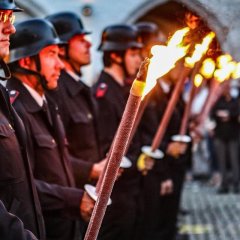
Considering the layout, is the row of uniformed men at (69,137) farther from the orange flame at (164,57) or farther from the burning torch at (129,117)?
the orange flame at (164,57)

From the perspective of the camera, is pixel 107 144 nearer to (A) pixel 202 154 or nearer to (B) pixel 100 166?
(B) pixel 100 166

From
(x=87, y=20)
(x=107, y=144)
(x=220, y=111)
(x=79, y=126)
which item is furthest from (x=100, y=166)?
(x=87, y=20)

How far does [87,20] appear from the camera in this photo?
61.2ft

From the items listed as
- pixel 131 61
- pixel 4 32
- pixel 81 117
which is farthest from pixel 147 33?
pixel 4 32

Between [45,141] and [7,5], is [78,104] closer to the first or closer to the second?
[45,141]

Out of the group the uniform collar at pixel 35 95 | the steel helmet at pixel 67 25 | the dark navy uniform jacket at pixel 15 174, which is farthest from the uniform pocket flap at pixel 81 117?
the dark navy uniform jacket at pixel 15 174

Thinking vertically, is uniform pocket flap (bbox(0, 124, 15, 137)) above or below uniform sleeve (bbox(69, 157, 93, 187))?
above

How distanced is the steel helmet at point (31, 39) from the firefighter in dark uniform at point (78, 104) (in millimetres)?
713

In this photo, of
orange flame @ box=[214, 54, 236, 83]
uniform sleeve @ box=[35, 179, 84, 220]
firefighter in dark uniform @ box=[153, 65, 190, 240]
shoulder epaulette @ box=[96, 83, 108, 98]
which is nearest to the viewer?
orange flame @ box=[214, 54, 236, 83]

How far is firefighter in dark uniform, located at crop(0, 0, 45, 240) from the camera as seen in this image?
3311 mm

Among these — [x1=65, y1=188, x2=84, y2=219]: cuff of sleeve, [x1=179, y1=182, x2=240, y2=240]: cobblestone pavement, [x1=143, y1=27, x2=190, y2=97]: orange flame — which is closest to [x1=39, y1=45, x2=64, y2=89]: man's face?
[x1=65, y1=188, x2=84, y2=219]: cuff of sleeve

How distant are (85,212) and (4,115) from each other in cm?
84

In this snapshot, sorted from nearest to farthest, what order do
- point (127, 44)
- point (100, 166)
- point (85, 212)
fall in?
point (85, 212), point (100, 166), point (127, 44)

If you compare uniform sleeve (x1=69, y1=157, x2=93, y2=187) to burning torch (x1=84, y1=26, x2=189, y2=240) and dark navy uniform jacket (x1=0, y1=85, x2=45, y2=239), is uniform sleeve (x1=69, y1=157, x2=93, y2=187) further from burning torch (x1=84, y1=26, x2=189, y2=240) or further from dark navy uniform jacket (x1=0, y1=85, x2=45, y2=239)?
burning torch (x1=84, y1=26, x2=189, y2=240)
